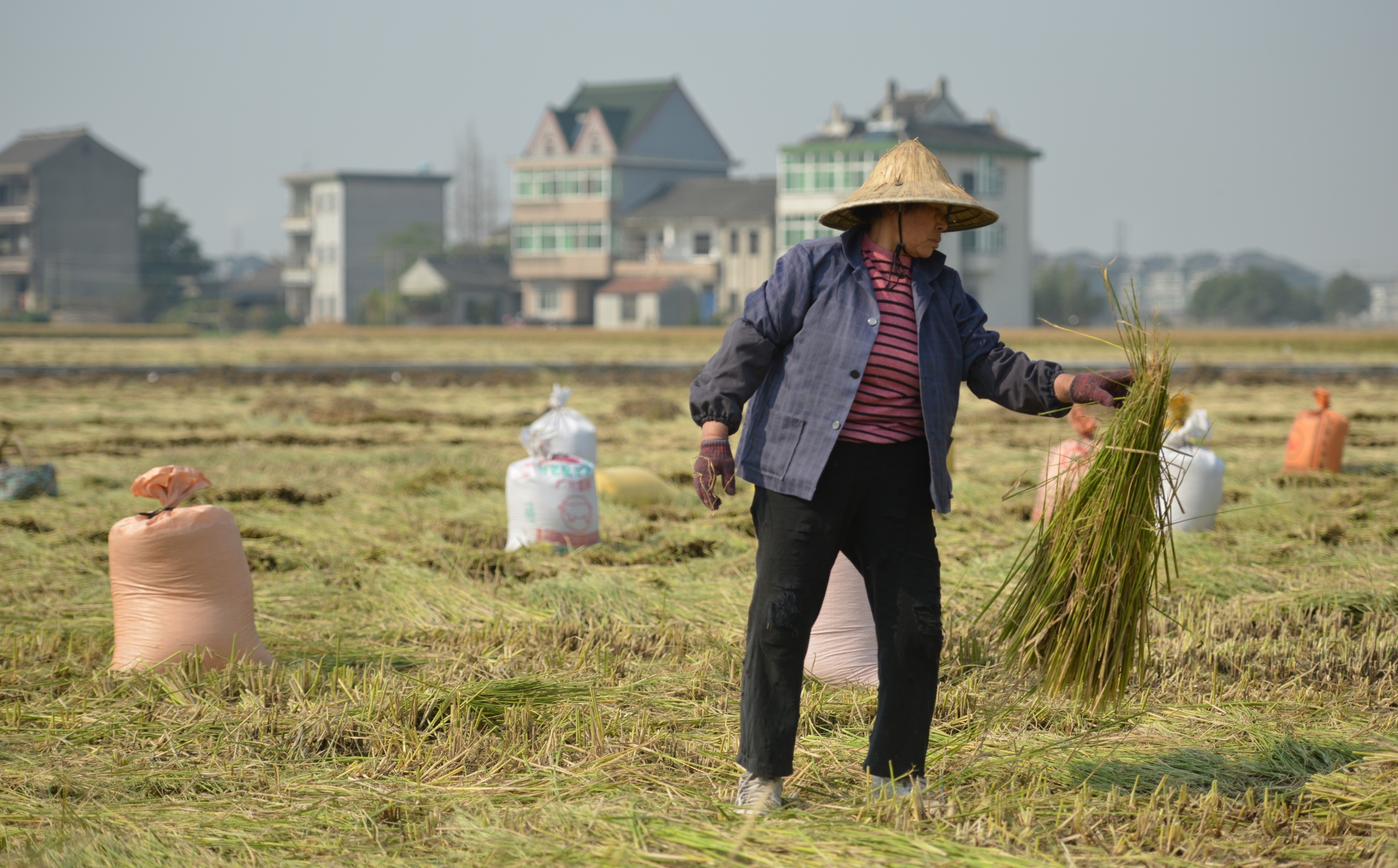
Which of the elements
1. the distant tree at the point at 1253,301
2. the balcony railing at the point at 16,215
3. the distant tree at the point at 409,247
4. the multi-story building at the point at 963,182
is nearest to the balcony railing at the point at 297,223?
the distant tree at the point at 409,247

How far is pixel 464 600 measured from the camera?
5.55 meters

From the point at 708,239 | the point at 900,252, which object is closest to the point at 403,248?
the point at 708,239

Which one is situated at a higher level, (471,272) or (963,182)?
(963,182)

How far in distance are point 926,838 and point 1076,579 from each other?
2.65ft

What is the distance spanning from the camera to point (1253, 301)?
85.9 m

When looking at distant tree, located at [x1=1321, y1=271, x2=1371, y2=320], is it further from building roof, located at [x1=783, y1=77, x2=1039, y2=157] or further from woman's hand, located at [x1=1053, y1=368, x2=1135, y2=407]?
woman's hand, located at [x1=1053, y1=368, x2=1135, y2=407]

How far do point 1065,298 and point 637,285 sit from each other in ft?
86.2

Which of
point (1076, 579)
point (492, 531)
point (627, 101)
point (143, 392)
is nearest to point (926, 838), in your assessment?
point (1076, 579)

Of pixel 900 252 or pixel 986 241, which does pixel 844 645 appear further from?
pixel 986 241

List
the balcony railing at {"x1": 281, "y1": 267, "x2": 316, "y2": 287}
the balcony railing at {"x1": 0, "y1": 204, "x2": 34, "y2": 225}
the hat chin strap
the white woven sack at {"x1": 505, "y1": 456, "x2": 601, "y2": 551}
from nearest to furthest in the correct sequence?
the hat chin strap < the white woven sack at {"x1": 505, "y1": 456, "x2": 601, "y2": 551} < the balcony railing at {"x1": 0, "y1": 204, "x2": 34, "y2": 225} < the balcony railing at {"x1": 281, "y1": 267, "x2": 316, "y2": 287}

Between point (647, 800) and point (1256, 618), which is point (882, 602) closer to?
point (647, 800)

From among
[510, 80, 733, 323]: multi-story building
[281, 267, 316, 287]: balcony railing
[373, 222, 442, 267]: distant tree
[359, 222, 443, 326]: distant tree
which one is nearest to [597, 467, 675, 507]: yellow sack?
[510, 80, 733, 323]: multi-story building

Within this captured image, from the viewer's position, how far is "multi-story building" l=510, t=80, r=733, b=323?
6862 cm

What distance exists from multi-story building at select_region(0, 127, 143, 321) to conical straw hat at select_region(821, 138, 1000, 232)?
2945 inches
